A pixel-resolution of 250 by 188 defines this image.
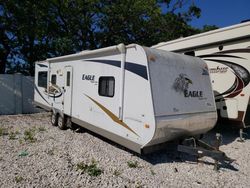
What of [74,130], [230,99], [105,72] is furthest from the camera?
[74,130]

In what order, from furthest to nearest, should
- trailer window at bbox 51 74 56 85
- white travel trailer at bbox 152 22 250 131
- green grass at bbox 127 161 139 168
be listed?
1. trailer window at bbox 51 74 56 85
2. white travel trailer at bbox 152 22 250 131
3. green grass at bbox 127 161 139 168

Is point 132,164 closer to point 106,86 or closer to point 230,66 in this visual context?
point 106,86

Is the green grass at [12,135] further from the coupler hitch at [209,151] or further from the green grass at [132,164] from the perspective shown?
the coupler hitch at [209,151]

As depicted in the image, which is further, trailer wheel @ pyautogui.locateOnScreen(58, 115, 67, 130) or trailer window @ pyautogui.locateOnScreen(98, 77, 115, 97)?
trailer wheel @ pyautogui.locateOnScreen(58, 115, 67, 130)

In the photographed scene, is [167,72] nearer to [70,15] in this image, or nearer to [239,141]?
Result: [239,141]

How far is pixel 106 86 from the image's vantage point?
19.9 feet

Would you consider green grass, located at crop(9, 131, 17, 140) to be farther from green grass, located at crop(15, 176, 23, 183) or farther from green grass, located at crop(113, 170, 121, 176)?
green grass, located at crop(113, 170, 121, 176)

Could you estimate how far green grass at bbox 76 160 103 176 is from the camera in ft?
15.5

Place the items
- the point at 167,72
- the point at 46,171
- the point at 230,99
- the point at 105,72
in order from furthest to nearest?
the point at 230,99 → the point at 105,72 → the point at 167,72 → the point at 46,171

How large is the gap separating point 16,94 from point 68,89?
5787mm

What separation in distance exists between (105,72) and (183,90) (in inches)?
81.2

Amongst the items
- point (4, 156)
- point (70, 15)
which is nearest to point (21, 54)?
point (70, 15)

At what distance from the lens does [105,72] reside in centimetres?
609

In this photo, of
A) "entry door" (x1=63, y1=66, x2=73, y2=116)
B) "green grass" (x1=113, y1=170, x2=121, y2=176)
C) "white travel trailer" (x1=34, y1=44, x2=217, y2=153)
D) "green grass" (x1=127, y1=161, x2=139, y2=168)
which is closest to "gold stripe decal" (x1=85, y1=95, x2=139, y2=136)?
"white travel trailer" (x1=34, y1=44, x2=217, y2=153)
